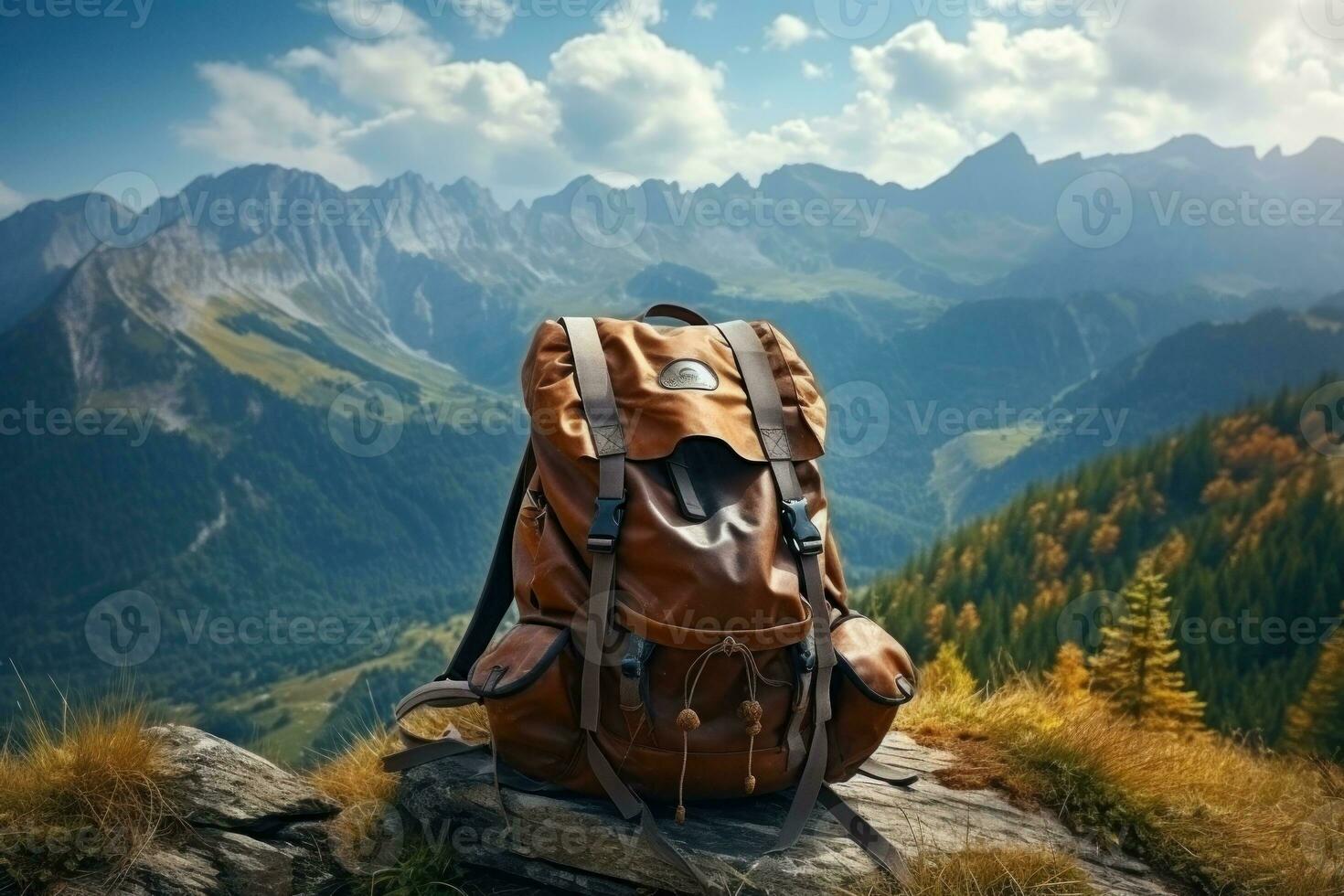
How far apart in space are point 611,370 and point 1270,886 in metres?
4.25

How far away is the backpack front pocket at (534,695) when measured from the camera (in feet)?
13.9

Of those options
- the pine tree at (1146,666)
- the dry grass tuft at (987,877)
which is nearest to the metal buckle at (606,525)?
the dry grass tuft at (987,877)

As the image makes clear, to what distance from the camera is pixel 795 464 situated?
16.0ft

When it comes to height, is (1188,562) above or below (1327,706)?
below

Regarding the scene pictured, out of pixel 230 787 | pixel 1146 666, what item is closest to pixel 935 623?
pixel 1146 666

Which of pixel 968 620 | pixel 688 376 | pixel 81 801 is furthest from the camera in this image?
pixel 968 620

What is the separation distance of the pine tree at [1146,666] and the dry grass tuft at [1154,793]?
4.42 metres

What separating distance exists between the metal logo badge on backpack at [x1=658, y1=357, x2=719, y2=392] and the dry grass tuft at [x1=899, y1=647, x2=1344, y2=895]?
2741mm

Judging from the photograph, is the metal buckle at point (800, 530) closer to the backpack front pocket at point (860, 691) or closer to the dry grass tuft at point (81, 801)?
the backpack front pocket at point (860, 691)

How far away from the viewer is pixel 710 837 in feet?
14.4

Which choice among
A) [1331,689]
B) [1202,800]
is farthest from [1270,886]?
[1331,689]

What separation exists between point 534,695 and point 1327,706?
2009 cm

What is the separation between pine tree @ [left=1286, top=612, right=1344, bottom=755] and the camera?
681 inches

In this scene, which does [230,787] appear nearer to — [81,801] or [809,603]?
[81,801]
